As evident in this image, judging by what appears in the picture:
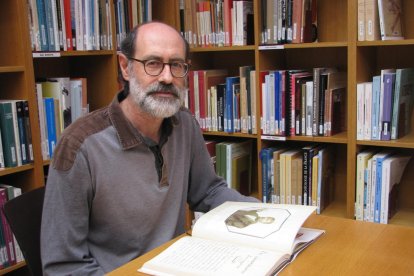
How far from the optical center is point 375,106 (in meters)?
2.15

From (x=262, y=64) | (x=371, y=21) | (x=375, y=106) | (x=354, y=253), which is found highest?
(x=371, y=21)

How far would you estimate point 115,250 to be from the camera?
141cm

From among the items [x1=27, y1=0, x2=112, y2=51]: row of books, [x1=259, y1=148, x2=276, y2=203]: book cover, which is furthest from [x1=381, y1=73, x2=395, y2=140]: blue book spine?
[x1=27, y1=0, x2=112, y2=51]: row of books

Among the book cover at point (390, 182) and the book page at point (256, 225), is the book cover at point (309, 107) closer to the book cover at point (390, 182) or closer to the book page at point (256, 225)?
the book cover at point (390, 182)

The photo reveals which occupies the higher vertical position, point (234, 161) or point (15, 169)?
point (15, 169)

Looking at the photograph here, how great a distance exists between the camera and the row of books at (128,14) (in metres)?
2.54

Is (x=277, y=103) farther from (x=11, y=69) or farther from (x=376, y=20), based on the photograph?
(x=11, y=69)

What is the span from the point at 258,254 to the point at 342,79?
156 cm

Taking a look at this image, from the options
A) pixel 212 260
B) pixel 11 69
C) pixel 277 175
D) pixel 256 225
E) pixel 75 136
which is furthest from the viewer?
pixel 277 175

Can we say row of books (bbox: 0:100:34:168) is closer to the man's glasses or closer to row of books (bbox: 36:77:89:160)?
row of books (bbox: 36:77:89:160)

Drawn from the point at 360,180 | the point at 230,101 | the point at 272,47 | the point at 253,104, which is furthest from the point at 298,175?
the point at 272,47

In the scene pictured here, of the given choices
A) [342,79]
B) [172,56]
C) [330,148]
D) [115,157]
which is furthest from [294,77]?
[115,157]

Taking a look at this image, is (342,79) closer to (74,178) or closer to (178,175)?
(178,175)

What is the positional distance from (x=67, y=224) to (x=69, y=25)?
1307mm
